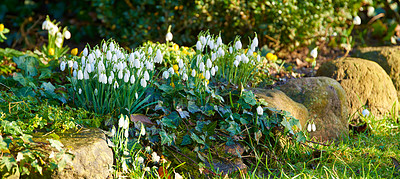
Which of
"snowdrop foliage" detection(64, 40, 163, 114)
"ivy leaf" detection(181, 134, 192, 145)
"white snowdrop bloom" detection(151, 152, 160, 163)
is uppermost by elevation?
"snowdrop foliage" detection(64, 40, 163, 114)

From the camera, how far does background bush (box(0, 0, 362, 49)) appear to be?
5.63m

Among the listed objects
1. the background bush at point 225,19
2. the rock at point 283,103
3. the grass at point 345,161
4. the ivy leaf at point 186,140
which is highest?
the background bush at point 225,19

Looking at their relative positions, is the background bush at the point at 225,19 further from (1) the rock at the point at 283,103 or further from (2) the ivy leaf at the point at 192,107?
(2) the ivy leaf at the point at 192,107

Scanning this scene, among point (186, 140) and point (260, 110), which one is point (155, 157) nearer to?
point (186, 140)

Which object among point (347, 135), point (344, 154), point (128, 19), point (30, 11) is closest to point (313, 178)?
point (344, 154)

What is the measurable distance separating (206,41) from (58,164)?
171 centimetres

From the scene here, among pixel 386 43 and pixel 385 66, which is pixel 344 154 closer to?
pixel 385 66

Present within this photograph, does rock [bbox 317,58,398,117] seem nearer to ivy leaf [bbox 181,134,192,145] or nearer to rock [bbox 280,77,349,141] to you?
rock [bbox 280,77,349,141]

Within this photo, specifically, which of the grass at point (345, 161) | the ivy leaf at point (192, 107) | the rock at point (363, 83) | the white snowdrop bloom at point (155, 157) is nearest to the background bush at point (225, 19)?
the rock at point (363, 83)

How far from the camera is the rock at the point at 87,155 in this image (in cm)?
243

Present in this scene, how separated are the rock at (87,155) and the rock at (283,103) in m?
1.51

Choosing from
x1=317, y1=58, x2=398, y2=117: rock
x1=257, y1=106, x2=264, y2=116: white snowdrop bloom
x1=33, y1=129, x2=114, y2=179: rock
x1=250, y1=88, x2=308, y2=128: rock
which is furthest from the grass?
x1=33, y1=129, x2=114, y2=179: rock

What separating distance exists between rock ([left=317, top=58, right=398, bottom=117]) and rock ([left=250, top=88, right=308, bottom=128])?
0.99 m

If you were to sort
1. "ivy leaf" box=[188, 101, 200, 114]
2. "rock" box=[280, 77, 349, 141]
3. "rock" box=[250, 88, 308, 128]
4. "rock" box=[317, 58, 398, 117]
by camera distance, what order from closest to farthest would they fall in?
"ivy leaf" box=[188, 101, 200, 114]
"rock" box=[250, 88, 308, 128]
"rock" box=[280, 77, 349, 141]
"rock" box=[317, 58, 398, 117]
